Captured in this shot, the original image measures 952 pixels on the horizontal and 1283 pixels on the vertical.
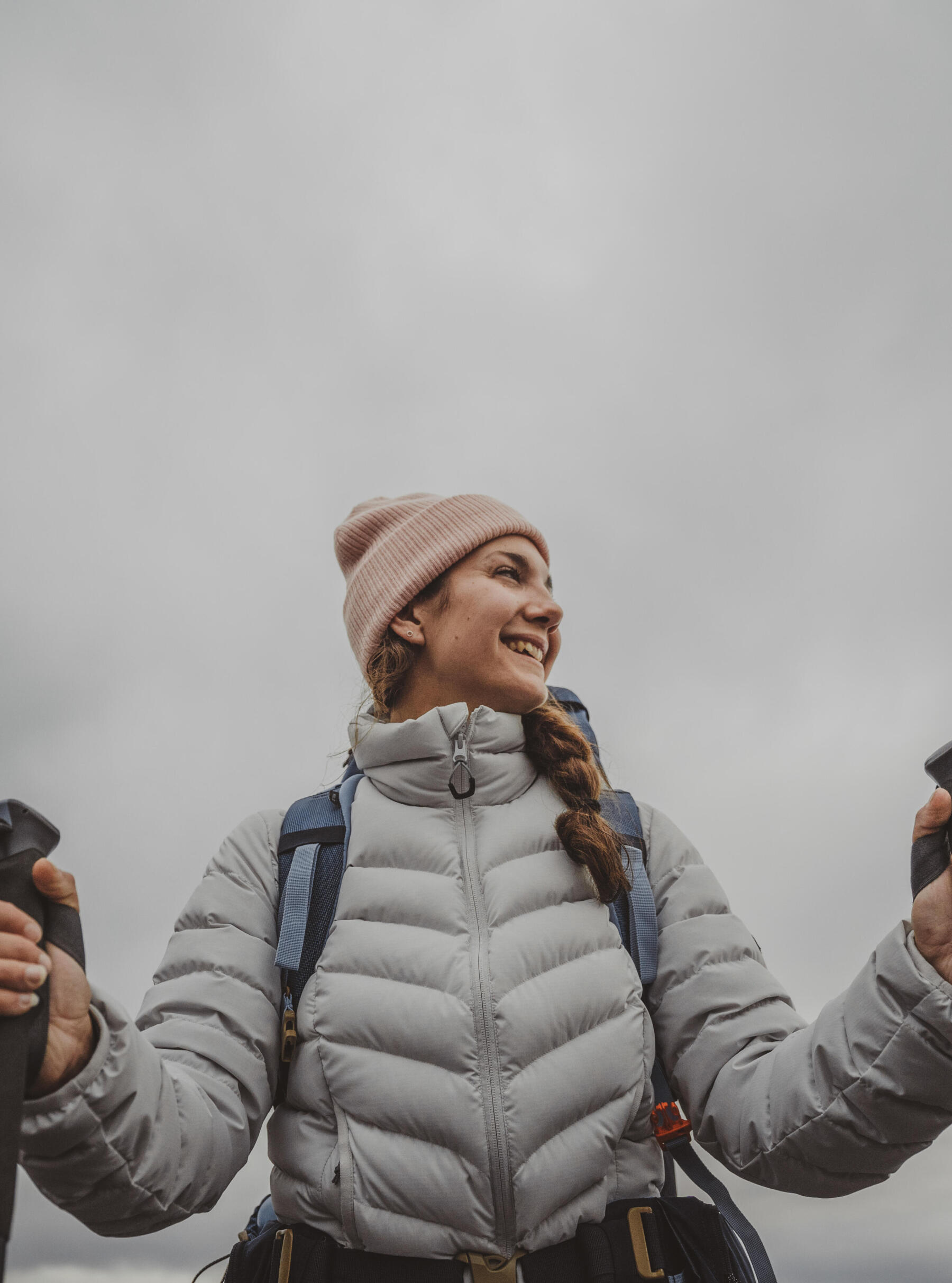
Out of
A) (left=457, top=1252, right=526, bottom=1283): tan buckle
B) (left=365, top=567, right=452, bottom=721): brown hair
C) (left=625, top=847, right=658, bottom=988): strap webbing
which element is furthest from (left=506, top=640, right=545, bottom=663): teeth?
(left=457, top=1252, right=526, bottom=1283): tan buckle

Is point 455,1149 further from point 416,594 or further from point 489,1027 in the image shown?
point 416,594

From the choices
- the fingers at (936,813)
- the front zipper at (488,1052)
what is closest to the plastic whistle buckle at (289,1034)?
the front zipper at (488,1052)

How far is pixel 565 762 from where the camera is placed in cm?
373

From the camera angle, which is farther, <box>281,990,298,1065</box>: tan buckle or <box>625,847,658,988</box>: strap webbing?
<box>625,847,658,988</box>: strap webbing


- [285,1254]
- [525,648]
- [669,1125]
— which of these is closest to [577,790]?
[525,648]

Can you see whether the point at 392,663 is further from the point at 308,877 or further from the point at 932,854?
the point at 932,854

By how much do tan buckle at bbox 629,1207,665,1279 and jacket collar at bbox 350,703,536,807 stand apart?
4.56ft

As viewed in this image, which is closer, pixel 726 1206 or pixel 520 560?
pixel 726 1206

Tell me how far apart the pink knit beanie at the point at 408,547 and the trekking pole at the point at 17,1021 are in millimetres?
2379

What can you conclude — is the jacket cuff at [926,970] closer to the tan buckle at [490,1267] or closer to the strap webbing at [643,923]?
the strap webbing at [643,923]

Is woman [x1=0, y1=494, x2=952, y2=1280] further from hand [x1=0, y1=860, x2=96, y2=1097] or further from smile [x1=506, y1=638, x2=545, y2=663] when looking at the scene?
smile [x1=506, y1=638, x2=545, y2=663]

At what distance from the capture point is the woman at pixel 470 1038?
2.41 meters

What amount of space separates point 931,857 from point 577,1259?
1.57 m

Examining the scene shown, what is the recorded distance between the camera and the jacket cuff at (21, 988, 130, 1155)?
2189mm
